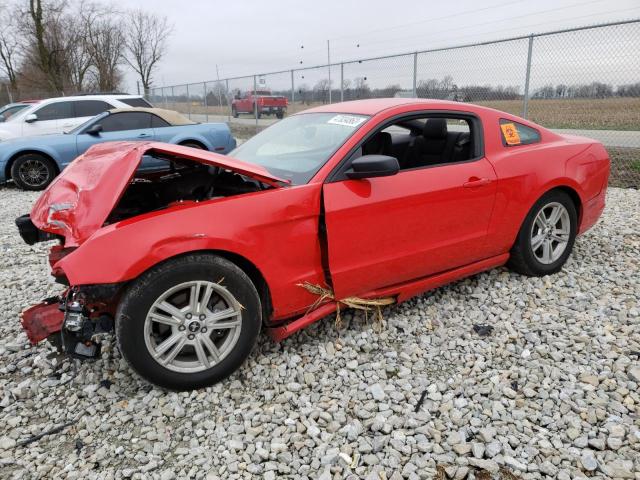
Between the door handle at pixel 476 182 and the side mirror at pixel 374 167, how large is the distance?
0.75 meters

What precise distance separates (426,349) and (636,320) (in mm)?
1494

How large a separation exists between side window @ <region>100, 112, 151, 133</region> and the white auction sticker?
639 cm

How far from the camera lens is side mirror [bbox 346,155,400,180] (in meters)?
2.63

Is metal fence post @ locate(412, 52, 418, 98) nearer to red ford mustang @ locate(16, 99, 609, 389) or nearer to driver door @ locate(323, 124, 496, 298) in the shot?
red ford mustang @ locate(16, 99, 609, 389)

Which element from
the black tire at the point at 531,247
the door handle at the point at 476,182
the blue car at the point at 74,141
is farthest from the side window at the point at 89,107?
the black tire at the point at 531,247

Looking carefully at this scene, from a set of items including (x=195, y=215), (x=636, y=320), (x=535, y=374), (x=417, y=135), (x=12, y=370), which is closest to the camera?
(x=195, y=215)

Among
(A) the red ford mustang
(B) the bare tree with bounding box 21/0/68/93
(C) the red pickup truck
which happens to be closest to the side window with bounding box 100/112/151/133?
(A) the red ford mustang

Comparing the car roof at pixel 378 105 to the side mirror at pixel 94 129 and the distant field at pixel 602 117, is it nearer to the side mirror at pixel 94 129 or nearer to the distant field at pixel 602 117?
the distant field at pixel 602 117

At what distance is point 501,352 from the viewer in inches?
112

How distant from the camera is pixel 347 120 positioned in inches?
123

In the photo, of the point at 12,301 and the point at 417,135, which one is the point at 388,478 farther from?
the point at 12,301

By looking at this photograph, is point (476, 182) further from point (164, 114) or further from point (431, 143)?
point (164, 114)

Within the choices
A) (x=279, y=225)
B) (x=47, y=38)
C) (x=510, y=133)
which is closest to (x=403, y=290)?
(x=279, y=225)

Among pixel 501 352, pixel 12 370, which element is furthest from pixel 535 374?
pixel 12 370
